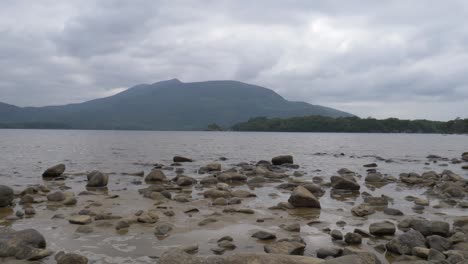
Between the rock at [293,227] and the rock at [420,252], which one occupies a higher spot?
the rock at [420,252]

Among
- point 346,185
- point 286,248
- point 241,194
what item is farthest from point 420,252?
point 346,185

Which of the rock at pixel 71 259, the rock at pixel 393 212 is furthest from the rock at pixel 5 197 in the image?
the rock at pixel 393 212

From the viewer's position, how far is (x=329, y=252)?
383 inches

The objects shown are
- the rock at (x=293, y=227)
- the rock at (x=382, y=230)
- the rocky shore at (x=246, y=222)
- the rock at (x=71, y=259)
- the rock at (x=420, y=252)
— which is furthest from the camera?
the rock at (x=293, y=227)

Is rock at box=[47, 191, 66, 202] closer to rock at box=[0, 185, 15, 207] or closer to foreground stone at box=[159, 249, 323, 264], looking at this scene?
rock at box=[0, 185, 15, 207]

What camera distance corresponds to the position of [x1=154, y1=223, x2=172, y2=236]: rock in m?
11.7

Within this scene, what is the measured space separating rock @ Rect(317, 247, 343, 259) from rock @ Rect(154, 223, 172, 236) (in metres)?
4.66

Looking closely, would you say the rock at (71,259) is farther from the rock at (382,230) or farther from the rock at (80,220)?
the rock at (382,230)

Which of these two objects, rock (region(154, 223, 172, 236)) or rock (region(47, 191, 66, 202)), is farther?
rock (region(47, 191, 66, 202))

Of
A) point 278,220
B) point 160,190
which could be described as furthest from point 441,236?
point 160,190

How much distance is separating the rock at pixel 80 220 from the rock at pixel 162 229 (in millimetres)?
2623

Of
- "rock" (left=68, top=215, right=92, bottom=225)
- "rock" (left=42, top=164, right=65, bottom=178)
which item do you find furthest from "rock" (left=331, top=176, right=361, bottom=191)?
"rock" (left=42, top=164, right=65, bottom=178)

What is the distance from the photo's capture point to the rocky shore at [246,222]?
30.9ft

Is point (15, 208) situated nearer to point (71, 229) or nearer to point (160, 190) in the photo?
point (71, 229)
